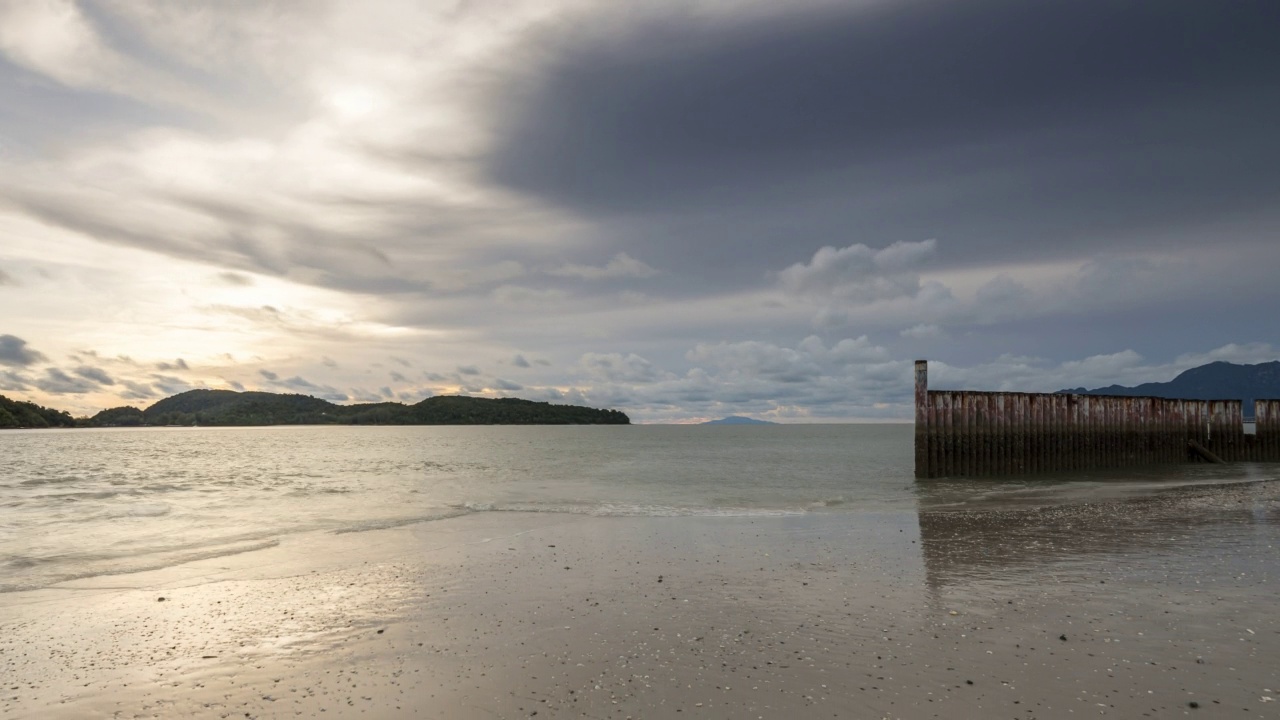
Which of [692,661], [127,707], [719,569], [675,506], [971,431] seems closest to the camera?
[127,707]

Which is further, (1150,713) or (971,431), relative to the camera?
(971,431)

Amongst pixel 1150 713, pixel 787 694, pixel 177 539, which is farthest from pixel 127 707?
pixel 177 539

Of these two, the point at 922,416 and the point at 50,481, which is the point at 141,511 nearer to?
the point at 50,481

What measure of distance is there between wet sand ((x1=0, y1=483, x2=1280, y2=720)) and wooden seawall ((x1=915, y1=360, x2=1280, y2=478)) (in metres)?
16.9

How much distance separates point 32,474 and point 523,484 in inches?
1339

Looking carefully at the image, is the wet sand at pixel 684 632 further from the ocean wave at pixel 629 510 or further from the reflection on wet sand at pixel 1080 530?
the ocean wave at pixel 629 510

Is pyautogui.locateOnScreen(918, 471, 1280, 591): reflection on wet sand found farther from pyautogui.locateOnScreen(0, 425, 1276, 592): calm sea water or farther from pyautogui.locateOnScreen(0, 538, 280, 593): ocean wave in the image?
pyautogui.locateOnScreen(0, 538, 280, 593): ocean wave

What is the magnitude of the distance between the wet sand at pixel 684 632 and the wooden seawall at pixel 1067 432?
16.9 meters

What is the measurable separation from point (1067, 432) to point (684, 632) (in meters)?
34.1

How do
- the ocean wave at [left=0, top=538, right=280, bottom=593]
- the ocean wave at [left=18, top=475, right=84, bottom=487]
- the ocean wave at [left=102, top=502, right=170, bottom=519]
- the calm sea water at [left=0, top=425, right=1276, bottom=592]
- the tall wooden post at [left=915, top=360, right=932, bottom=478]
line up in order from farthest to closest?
1. the ocean wave at [left=18, top=475, right=84, bottom=487]
2. the tall wooden post at [left=915, top=360, right=932, bottom=478]
3. the ocean wave at [left=102, top=502, right=170, bottom=519]
4. the calm sea water at [left=0, top=425, right=1276, bottom=592]
5. the ocean wave at [left=0, top=538, right=280, bottom=593]

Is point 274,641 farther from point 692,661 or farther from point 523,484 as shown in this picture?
point 523,484

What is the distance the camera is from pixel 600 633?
8.53 m

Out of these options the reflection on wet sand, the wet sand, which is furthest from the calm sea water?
the wet sand

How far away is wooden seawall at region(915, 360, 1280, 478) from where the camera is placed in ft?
105
